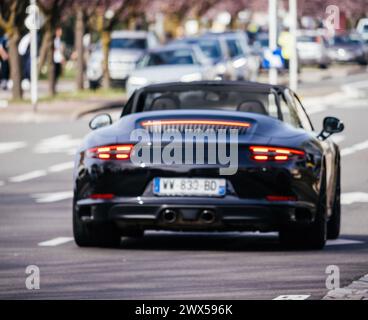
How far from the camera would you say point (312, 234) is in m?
12.2

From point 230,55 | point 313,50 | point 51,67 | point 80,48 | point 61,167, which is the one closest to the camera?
point 61,167

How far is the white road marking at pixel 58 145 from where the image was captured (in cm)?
2522

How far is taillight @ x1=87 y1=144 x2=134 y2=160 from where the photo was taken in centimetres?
1205

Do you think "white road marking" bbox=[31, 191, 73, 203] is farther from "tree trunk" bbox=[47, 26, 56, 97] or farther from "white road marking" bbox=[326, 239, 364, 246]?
"tree trunk" bbox=[47, 26, 56, 97]

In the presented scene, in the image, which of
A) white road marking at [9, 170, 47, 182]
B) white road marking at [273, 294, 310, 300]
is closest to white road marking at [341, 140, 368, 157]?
white road marking at [9, 170, 47, 182]

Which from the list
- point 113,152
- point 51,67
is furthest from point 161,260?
point 51,67

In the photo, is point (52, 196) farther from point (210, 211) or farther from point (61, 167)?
point (210, 211)

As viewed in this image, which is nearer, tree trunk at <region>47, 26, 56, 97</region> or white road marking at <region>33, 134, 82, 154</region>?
white road marking at <region>33, 134, 82, 154</region>

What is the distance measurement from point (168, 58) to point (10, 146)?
1306 centimetres

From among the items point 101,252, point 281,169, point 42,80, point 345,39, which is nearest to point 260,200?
point 281,169

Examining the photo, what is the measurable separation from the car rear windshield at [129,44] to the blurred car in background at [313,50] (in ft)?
66.5

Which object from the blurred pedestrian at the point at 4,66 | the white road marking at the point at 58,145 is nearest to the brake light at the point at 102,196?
the white road marking at the point at 58,145

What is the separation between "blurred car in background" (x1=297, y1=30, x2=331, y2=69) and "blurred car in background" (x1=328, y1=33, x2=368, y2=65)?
4.46 metres

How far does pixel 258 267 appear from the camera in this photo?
11.2 meters
